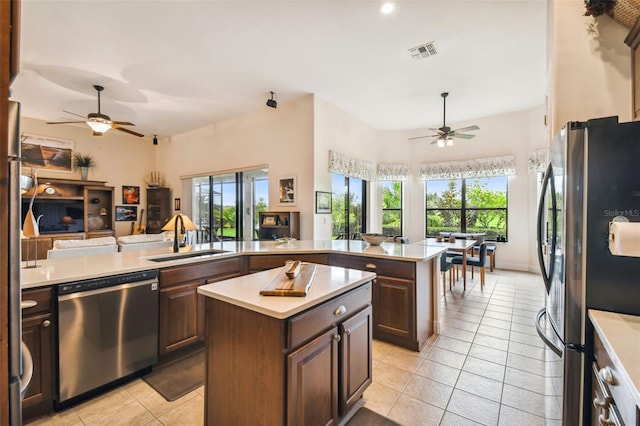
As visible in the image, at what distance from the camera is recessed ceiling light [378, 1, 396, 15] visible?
2.67 metres

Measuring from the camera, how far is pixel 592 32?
5.77 ft

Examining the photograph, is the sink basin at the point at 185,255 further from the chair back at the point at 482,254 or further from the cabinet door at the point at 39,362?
the chair back at the point at 482,254

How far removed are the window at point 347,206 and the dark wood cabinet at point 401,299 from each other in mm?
2769

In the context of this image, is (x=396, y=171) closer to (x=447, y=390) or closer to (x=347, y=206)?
(x=347, y=206)

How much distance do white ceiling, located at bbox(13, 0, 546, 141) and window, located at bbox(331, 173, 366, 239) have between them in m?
1.58

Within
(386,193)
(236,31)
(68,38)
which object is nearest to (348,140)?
(386,193)

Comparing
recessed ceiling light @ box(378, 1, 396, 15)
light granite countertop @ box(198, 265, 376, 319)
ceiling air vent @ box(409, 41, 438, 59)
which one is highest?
ceiling air vent @ box(409, 41, 438, 59)

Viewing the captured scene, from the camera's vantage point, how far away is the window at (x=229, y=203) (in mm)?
5927

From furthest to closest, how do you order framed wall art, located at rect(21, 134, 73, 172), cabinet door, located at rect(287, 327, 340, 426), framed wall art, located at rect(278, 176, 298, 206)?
framed wall art, located at rect(21, 134, 73, 172) → framed wall art, located at rect(278, 176, 298, 206) → cabinet door, located at rect(287, 327, 340, 426)

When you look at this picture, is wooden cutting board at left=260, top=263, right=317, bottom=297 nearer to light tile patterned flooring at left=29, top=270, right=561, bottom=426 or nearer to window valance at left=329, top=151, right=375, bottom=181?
light tile patterned flooring at left=29, top=270, right=561, bottom=426

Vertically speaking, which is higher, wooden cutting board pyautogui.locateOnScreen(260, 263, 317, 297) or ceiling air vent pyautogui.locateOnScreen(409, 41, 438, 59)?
ceiling air vent pyautogui.locateOnScreen(409, 41, 438, 59)

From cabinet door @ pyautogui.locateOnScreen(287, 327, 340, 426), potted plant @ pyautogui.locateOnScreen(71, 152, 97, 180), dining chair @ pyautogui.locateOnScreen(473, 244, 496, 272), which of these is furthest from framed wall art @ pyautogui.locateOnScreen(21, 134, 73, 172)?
dining chair @ pyautogui.locateOnScreen(473, 244, 496, 272)

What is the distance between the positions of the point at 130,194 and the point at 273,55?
5893 millimetres

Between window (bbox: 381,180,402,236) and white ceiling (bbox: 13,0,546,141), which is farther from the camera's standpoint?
window (bbox: 381,180,402,236)
